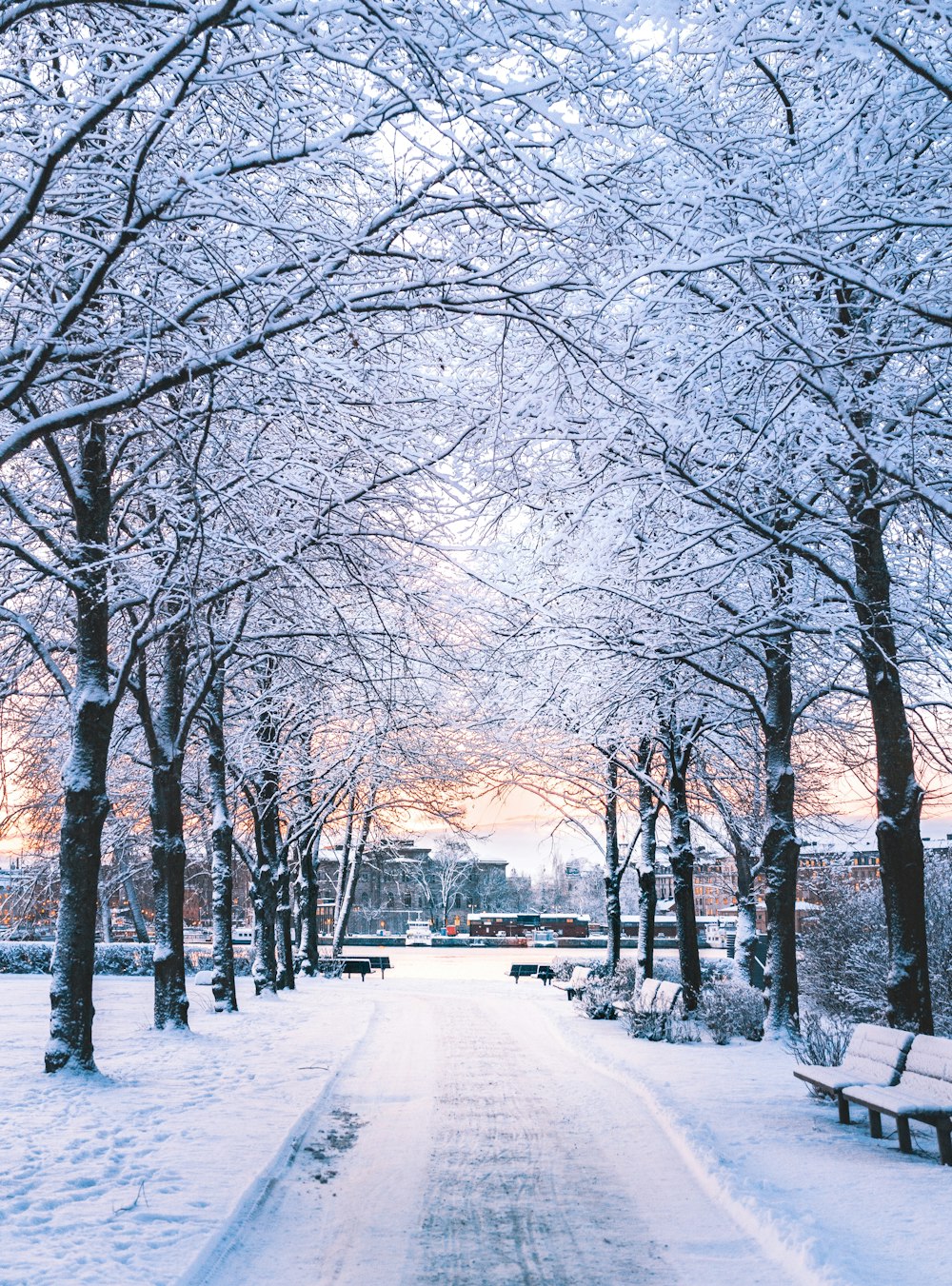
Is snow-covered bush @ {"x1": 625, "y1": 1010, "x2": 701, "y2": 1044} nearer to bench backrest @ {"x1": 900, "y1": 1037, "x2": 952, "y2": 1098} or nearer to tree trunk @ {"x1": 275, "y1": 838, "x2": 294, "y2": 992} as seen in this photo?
bench backrest @ {"x1": 900, "y1": 1037, "x2": 952, "y2": 1098}

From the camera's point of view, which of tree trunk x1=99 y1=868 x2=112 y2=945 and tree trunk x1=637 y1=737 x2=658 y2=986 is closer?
tree trunk x1=637 y1=737 x2=658 y2=986

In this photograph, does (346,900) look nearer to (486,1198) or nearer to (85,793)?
(85,793)

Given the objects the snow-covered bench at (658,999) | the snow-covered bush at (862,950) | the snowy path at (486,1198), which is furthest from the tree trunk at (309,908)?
the snowy path at (486,1198)

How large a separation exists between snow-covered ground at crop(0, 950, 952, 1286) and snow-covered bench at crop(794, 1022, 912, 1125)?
0.35 meters

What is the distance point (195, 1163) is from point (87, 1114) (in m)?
1.94

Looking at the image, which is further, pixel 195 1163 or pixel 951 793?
pixel 951 793

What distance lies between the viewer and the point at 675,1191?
22.5ft

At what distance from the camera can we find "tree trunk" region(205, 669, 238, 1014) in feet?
58.3

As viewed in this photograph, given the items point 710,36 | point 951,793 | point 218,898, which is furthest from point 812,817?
→ point 710,36

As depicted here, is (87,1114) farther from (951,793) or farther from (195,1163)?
(951,793)

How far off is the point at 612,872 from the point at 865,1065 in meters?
15.8

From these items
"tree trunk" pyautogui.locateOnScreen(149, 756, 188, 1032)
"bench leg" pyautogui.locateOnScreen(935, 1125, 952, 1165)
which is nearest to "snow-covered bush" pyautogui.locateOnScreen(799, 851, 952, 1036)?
"bench leg" pyautogui.locateOnScreen(935, 1125, 952, 1165)

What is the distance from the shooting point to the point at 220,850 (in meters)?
18.1

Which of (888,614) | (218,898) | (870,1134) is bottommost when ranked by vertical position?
(870,1134)
